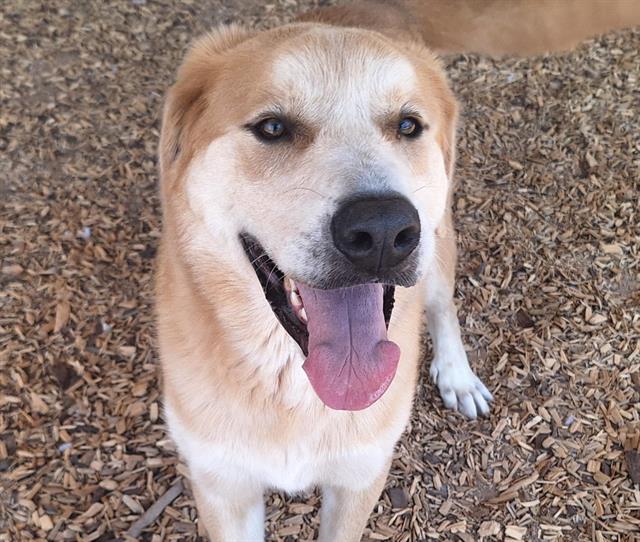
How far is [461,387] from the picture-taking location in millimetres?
3236

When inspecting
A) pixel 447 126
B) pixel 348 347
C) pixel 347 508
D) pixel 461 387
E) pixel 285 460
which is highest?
pixel 447 126

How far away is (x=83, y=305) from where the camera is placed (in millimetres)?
3461

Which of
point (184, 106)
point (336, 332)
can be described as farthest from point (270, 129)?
point (336, 332)

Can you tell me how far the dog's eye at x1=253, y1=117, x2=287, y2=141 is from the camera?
1.88m

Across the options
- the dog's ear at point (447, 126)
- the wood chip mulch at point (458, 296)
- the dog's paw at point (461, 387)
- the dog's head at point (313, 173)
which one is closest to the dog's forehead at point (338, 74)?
the dog's head at point (313, 173)

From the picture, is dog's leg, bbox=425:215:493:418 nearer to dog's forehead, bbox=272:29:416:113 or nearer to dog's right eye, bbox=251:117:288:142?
dog's forehead, bbox=272:29:416:113

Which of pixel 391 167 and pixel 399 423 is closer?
pixel 391 167

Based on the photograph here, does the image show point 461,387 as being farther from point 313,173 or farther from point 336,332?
point 313,173

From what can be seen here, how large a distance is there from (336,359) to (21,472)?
5.92ft

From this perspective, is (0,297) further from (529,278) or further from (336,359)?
(529,278)

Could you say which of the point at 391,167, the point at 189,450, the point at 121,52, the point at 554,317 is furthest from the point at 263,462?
the point at 121,52

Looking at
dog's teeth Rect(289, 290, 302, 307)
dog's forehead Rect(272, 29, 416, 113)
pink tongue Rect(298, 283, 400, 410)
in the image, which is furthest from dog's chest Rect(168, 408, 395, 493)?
dog's forehead Rect(272, 29, 416, 113)

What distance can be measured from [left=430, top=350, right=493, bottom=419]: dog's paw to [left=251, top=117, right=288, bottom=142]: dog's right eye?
1.81 meters

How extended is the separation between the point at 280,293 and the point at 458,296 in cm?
190
